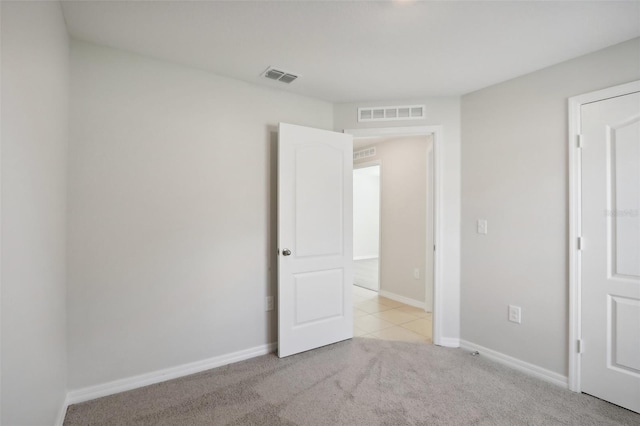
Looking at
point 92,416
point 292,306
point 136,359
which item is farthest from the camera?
point 292,306

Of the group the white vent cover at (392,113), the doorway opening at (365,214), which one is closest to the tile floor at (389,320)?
the white vent cover at (392,113)

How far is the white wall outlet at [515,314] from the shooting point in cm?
257

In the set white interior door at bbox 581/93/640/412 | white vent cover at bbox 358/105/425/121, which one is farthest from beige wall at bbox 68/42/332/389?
white interior door at bbox 581/93/640/412

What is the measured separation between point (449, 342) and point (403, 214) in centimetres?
197

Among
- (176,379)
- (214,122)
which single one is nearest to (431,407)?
(176,379)

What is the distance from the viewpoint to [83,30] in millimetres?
1957

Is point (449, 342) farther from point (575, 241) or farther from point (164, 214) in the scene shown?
point (164, 214)

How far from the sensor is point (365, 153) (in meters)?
A: 5.26

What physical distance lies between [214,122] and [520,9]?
7.21 feet

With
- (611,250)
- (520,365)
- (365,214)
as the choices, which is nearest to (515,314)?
(520,365)

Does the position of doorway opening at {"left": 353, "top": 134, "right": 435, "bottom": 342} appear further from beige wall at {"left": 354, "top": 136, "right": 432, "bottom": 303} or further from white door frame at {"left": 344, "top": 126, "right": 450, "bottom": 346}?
white door frame at {"left": 344, "top": 126, "right": 450, "bottom": 346}

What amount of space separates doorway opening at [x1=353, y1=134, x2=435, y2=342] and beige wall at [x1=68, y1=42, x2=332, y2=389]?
5.34 ft

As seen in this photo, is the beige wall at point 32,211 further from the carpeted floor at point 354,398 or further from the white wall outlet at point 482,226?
the white wall outlet at point 482,226

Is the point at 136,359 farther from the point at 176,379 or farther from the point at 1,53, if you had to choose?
the point at 1,53
